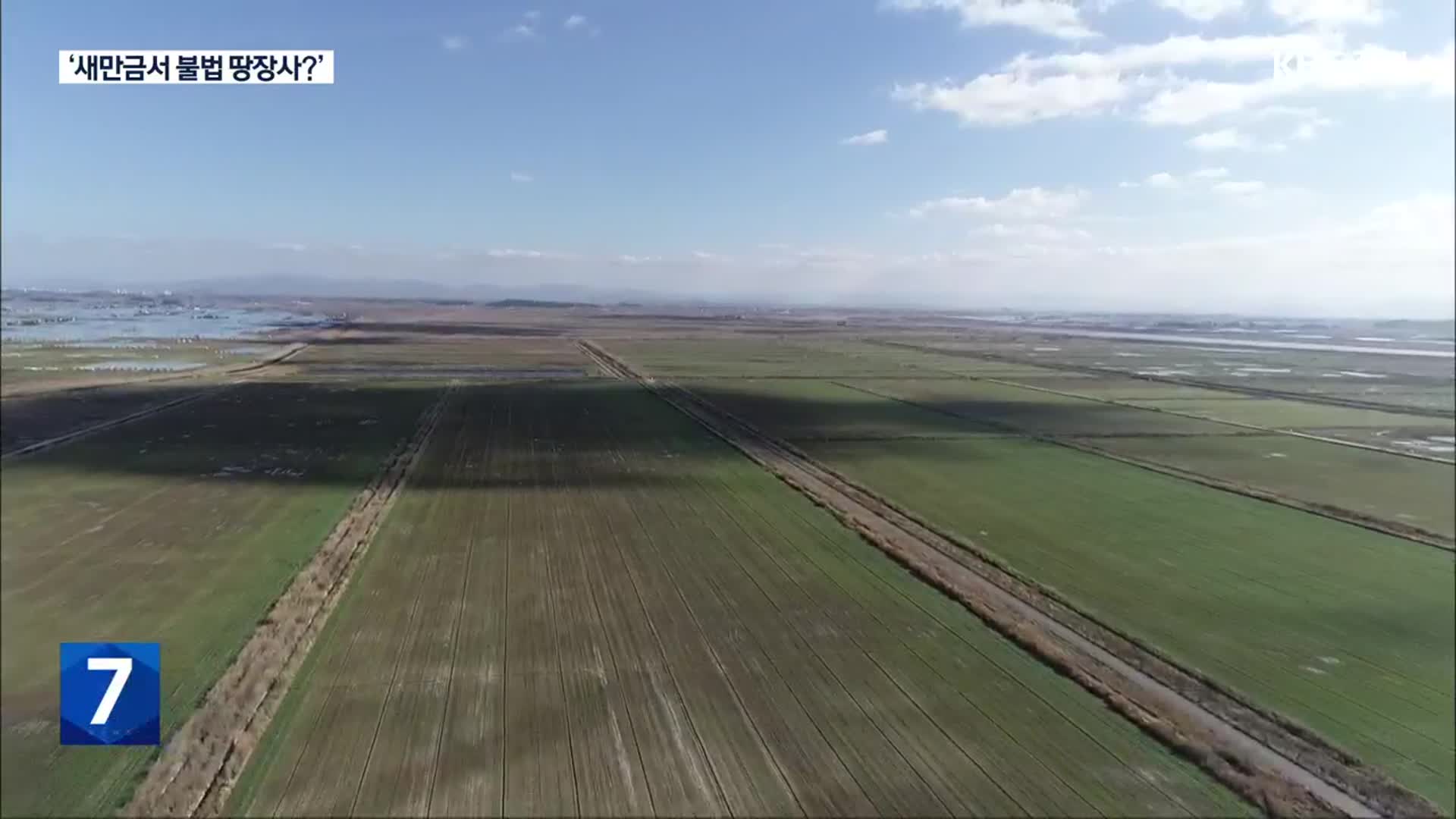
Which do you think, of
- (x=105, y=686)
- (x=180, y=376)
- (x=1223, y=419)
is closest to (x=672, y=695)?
(x=105, y=686)

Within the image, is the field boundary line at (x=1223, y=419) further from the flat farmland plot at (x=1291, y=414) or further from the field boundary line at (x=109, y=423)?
the field boundary line at (x=109, y=423)

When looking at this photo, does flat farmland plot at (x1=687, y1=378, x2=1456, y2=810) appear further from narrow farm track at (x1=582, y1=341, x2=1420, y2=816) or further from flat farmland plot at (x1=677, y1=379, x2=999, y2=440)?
flat farmland plot at (x1=677, y1=379, x2=999, y2=440)

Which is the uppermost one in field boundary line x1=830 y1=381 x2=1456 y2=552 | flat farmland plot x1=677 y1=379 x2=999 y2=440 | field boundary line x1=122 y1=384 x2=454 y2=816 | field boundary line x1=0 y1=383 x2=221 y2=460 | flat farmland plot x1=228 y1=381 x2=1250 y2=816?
field boundary line x1=0 y1=383 x2=221 y2=460

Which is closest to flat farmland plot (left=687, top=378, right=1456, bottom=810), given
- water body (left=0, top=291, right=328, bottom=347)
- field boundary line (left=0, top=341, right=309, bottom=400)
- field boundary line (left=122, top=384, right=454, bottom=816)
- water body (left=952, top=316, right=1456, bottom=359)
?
field boundary line (left=122, top=384, right=454, bottom=816)

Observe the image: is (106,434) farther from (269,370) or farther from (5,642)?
(269,370)

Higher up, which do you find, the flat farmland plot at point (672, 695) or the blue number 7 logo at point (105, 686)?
the blue number 7 logo at point (105, 686)

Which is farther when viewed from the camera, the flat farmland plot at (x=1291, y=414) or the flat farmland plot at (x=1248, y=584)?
the flat farmland plot at (x=1291, y=414)

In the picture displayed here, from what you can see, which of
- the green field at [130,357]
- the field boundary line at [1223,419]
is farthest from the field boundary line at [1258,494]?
the green field at [130,357]

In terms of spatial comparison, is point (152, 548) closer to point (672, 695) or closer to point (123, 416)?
point (672, 695)
